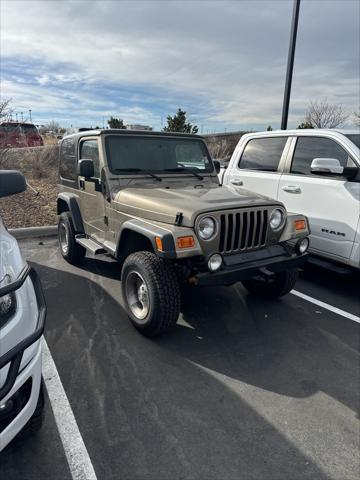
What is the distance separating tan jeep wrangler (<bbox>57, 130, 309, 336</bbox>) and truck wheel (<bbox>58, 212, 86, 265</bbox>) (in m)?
0.49

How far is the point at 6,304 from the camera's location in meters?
1.68

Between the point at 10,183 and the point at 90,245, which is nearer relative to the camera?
the point at 10,183

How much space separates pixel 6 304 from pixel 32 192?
8.47 m

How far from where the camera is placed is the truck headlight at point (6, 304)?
164cm

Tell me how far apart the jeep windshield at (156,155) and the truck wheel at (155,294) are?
1248 millimetres

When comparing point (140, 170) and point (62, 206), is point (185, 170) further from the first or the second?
point (62, 206)

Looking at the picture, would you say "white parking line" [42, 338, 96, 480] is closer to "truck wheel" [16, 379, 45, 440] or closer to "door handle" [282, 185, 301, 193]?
"truck wheel" [16, 379, 45, 440]

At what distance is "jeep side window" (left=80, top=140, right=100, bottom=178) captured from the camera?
13.6ft

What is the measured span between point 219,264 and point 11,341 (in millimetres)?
1760

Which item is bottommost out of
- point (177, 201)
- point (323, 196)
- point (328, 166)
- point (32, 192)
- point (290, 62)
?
point (32, 192)

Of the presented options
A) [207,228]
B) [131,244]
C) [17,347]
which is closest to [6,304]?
[17,347]

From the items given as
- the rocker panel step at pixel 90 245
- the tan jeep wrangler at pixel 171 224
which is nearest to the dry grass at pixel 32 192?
the rocker panel step at pixel 90 245

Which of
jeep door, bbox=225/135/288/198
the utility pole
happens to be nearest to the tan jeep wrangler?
jeep door, bbox=225/135/288/198

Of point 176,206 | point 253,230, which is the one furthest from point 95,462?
point 253,230
